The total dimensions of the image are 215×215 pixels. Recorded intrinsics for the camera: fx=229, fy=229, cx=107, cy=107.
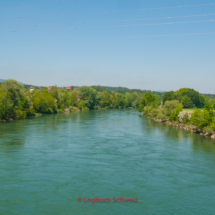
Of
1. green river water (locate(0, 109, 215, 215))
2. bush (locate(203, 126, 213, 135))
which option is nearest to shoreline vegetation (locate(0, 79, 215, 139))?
bush (locate(203, 126, 213, 135))

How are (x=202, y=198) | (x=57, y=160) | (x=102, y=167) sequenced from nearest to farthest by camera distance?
(x=202, y=198) → (x=102, y=167) → (x=57, y=160)

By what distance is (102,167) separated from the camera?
16719 millimetres

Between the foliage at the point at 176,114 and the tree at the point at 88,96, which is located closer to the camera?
the foliage at the point at 176,114

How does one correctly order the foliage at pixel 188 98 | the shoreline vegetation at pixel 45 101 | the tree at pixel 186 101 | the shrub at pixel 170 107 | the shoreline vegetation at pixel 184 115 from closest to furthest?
the shoreline vegetation at pixel 184 115
the shoreline vegetation at pixel 45 101
the shrub at pixel 170 107
the foliage at pixel 188 98
the tree at pixel 186 101

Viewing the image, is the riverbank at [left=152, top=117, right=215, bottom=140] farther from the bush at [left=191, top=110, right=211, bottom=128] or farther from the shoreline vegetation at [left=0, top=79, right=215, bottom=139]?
the bush at [left=191, top=110, right=211, bottom=128]

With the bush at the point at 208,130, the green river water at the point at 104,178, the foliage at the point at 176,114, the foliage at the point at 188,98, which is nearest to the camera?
the green river water at the point at 104,178

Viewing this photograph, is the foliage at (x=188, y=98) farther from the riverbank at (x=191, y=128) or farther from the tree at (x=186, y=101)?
the riverbank at (x=191, y=128)

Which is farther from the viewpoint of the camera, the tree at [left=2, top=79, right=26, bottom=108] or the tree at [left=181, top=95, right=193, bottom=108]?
the tree at [left=181, top=95, right=193, bottom=108]

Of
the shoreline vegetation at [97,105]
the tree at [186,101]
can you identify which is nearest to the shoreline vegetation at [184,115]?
the shoreline vegetation at [97,105]

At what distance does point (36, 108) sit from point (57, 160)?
46907mm

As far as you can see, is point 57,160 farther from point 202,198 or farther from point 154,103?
point 154,103

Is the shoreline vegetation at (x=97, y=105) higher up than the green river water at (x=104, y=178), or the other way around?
the shoreline vegetation at (x=97, y=105)

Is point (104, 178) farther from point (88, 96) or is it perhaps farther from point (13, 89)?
point (88, 96)

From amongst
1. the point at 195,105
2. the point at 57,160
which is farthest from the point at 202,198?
the point at 195,105
